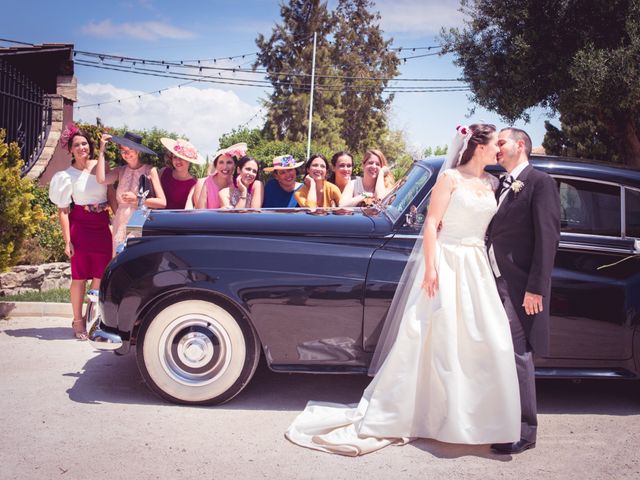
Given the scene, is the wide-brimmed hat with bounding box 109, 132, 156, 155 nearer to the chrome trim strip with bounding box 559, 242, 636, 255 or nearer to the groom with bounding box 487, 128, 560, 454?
the groom with bounding box 487, 128, 560, 454

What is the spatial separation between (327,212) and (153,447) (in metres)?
2.02

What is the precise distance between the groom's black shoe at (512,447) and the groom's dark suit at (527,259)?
3 cm

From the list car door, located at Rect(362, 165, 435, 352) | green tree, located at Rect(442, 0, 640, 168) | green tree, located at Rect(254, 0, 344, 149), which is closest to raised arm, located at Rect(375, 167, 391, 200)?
car door, located at Rect(362, 165, 435, 352)

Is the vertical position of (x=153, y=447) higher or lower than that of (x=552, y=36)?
lower

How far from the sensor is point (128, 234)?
4.40 meters

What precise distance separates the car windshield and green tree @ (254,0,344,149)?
120 ft

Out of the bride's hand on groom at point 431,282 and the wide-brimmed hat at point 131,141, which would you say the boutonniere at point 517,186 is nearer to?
the bride's hand on groom at point 431,282

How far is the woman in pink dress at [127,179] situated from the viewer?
229 inches

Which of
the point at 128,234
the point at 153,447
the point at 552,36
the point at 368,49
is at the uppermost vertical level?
the point at 368,49

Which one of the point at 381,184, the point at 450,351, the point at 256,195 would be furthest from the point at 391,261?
the point at 256,195

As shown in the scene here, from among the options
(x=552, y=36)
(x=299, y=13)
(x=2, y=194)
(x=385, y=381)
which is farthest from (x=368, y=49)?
(x=385, y=381)

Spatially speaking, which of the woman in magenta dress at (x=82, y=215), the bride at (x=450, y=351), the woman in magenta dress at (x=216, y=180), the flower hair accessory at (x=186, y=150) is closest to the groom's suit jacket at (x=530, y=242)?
the bride at (x=450, y=351)

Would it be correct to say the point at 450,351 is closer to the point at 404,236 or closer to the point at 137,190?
the point at 404,236

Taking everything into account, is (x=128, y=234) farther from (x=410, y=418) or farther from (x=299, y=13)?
(x=299, y=13)
